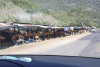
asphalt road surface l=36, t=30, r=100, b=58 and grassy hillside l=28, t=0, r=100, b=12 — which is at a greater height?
grassy hillside l=28, t=0, r=100, b=12

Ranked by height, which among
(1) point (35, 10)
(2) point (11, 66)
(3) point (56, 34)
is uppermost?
(1) point (35, 10)

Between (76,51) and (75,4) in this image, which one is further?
(75,4)

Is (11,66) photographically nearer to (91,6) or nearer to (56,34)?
(56,34)

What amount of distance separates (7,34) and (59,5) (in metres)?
148

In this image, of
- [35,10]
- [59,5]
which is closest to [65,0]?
[59,5]

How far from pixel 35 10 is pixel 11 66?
52.8 m

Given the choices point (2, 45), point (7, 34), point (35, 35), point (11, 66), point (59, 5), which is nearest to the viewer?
point (11, 66)

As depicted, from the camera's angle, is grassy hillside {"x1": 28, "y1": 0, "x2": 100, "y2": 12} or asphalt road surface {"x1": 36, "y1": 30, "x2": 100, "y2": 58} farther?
grassy hillside {"x1": 28, "y1": 0, "x2": 100, "y2": 12}

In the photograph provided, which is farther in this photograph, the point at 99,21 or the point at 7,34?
the point at 99,21

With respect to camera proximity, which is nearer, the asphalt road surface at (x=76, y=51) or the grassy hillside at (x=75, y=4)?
the asphalt road surface at (x=76, y=51)

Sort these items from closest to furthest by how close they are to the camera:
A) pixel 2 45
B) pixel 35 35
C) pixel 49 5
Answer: pixel 2 45, pixel 35 35, pixel 49 5

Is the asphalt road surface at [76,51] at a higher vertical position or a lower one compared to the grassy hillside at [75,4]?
lower

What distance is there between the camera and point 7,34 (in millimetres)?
15406

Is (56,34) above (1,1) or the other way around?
the other way around
